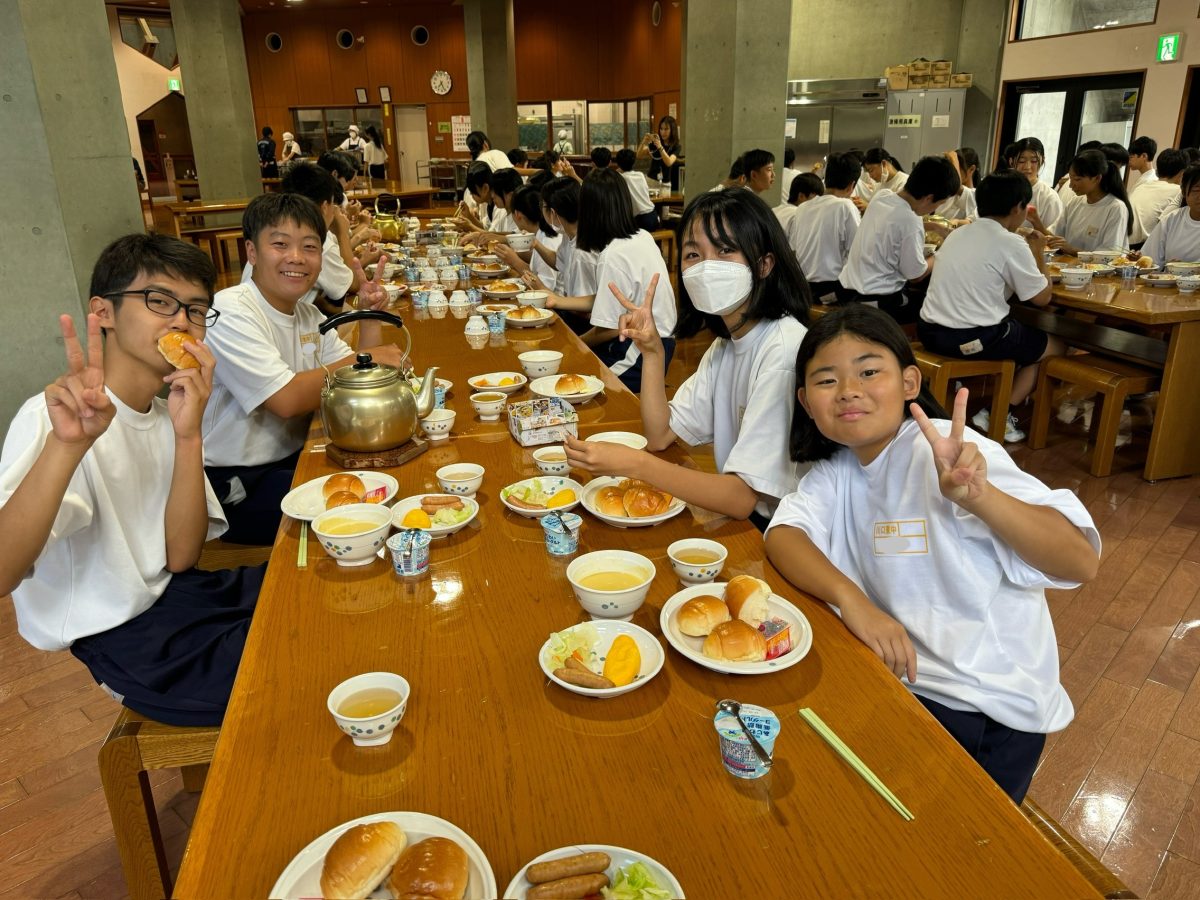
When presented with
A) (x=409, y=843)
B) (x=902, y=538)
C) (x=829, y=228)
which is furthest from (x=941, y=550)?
(x=829, y=228)

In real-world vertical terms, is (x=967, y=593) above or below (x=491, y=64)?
below

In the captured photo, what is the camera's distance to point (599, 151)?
9250mm

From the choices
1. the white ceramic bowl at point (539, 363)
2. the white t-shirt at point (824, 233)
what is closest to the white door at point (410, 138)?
the white t-shirt at point (824, 233)

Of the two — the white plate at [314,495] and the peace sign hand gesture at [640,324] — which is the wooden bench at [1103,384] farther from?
the white plate at [314,495]

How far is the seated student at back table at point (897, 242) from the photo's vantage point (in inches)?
202

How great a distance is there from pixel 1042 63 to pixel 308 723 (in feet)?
41.4

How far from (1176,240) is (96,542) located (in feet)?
20.6

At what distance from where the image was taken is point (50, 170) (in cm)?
375

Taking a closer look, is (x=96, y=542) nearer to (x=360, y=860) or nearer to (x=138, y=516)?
(x=138, y=516)

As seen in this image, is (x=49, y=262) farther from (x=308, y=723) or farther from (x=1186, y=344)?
(x=1186, y=344)

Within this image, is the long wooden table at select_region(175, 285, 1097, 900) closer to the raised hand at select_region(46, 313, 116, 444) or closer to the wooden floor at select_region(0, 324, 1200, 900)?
the raised hand at select_region(46, 313, 116, 444)

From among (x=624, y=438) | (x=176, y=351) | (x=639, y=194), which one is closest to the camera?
(x=176, y=351)

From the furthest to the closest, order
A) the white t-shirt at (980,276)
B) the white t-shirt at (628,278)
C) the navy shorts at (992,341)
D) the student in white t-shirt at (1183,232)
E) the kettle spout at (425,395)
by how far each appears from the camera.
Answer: the student in white t-shirt at (1183,232)
the navy shorts at (992,341)
the white t-shirt at (980,276)
the white t-shirt at (628,278)
the kettle spout at (425,395)

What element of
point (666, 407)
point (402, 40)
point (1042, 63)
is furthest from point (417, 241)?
point (402, 40)
